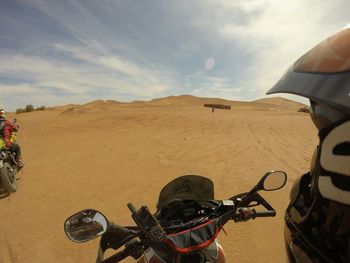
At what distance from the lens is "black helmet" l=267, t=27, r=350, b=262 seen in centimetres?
97

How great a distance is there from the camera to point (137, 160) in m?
8.38

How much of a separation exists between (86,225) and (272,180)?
130cm

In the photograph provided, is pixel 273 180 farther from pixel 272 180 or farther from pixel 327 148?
pixel 327 148

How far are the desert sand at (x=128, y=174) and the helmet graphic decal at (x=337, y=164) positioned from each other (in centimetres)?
319

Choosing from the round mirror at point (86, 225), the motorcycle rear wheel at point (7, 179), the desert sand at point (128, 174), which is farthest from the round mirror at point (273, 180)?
the motorcycle rear wheel at point (7, 179)

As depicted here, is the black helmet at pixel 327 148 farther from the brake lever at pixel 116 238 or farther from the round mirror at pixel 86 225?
the round mirror at pixel 86 225

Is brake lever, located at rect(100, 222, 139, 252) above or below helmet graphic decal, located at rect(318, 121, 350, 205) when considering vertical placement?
below

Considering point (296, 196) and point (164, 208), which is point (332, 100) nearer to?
point (296, 196)

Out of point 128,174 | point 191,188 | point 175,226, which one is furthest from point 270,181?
point 128,174

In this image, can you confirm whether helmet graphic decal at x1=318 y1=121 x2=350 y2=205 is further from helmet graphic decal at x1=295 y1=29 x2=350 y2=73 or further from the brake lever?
the brake lever

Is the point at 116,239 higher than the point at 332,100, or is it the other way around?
the point at 332,100

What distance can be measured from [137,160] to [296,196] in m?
7.19

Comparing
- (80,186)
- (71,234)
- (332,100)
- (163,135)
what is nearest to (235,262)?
(71,234)

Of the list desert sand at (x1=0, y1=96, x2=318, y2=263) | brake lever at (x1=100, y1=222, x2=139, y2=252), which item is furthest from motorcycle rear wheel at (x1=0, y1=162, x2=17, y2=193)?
brake lever at (x1=100, y1=222, x2=139, y2=252)
